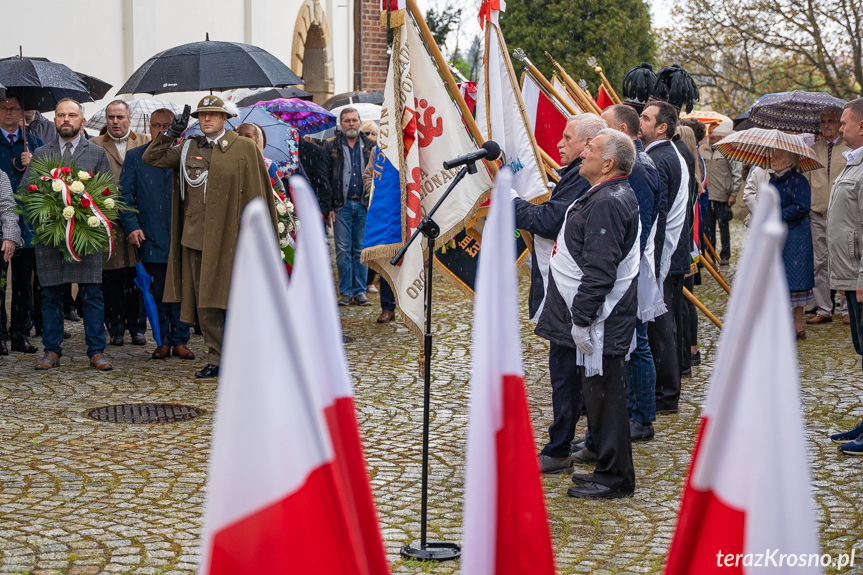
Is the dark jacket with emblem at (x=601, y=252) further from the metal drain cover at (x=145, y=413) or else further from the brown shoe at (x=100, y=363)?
the brown shoe at (x=100, y=363)

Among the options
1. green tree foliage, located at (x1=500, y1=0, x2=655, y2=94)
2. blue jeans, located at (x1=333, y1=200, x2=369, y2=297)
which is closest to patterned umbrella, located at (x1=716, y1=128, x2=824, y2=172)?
blue jeans, located at (x1=333, y1=200, x2=369, y2=297)

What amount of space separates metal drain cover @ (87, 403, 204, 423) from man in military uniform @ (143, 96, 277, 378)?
40.3 inches

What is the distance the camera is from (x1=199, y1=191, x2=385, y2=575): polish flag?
1824mm

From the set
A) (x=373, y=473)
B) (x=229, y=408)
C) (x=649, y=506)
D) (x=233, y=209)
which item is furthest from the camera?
(x=233, y=209)

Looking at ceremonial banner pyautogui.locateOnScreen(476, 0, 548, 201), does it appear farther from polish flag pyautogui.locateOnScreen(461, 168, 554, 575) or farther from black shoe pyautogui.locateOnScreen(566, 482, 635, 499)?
polish flag pyautogui.locateOnScreen(461, 168, 554, 575)

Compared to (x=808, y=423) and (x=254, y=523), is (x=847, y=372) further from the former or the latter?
(x=254, y=523)

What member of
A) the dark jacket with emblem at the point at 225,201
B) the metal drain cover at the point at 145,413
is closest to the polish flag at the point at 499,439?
the metal drain cover at the point at 145,413

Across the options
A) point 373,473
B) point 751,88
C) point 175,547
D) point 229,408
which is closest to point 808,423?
point 373,473

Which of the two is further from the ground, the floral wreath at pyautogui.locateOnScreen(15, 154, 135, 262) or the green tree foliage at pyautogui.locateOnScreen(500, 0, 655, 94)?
the green tree foliage at pyautogui.locateOnScreen(500, 0, 655, 94)

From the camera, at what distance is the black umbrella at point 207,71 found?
9.12 metres

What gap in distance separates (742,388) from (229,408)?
2.89ft

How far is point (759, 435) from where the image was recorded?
1.87m

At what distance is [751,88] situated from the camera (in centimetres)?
2488

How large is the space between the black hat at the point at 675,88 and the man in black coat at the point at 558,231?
2.51 meters
